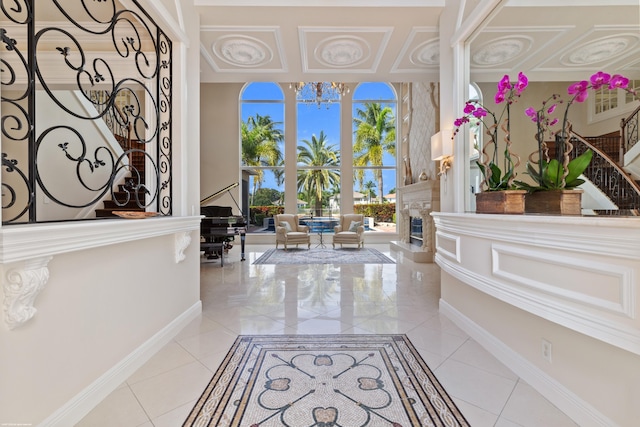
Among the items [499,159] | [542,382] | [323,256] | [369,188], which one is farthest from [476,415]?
[369,188]

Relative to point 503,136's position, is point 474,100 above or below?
above

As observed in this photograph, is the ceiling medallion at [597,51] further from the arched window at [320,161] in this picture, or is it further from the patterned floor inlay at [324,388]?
the arched window at [320,161]

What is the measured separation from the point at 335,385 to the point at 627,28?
2.41 m

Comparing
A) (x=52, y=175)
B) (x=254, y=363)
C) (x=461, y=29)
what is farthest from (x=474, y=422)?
(x=52, y=175)

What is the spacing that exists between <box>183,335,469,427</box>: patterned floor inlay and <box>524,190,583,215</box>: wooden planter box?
1308mm

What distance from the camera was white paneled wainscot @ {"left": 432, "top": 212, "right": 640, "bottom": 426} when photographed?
48.4 inches

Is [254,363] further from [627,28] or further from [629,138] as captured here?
[627,28]

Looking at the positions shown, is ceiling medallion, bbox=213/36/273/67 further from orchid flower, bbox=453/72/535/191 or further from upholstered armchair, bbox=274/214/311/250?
upholstered armchair, bbox=274/214/311/250

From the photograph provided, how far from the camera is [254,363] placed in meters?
2.10

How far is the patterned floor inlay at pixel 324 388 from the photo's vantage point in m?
1.55

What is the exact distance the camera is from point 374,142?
9633 mm

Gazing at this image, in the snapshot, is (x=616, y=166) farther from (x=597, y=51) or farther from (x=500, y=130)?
(x=500, y=130)

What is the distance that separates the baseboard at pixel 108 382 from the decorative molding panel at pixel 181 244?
0.55 meters

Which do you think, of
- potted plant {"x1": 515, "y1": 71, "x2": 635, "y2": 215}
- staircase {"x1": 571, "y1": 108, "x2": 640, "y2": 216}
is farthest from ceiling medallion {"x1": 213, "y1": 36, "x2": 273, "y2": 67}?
staircase {"x1": 571, "y1": 108, "x2": 640, "y2": 216}
